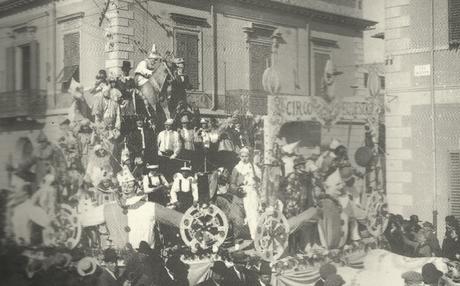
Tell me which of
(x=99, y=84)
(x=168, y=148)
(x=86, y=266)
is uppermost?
(x=99, y=84)

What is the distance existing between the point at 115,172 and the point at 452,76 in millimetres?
4242

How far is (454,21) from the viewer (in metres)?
7.93

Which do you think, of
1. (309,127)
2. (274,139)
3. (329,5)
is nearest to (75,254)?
(274,139)

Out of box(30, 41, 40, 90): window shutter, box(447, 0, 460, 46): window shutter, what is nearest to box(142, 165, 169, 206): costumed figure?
box(30, 41, 40, 90): window shutter

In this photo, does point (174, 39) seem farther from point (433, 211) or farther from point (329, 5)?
point (433, 211)

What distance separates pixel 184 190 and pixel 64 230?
126cm

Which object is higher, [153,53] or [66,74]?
[153,53]

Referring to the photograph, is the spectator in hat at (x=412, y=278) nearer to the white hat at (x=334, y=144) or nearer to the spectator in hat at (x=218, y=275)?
the white hat at (x=334, y=144)

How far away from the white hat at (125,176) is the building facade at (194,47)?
75 cm

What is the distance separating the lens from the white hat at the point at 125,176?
6.08 meters

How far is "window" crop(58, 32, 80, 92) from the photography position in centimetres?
583

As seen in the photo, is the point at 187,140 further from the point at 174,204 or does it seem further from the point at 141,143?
the point at 174,204

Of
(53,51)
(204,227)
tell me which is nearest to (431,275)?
(204,227)

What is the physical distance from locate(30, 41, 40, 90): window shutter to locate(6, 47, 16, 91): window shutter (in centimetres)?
14
